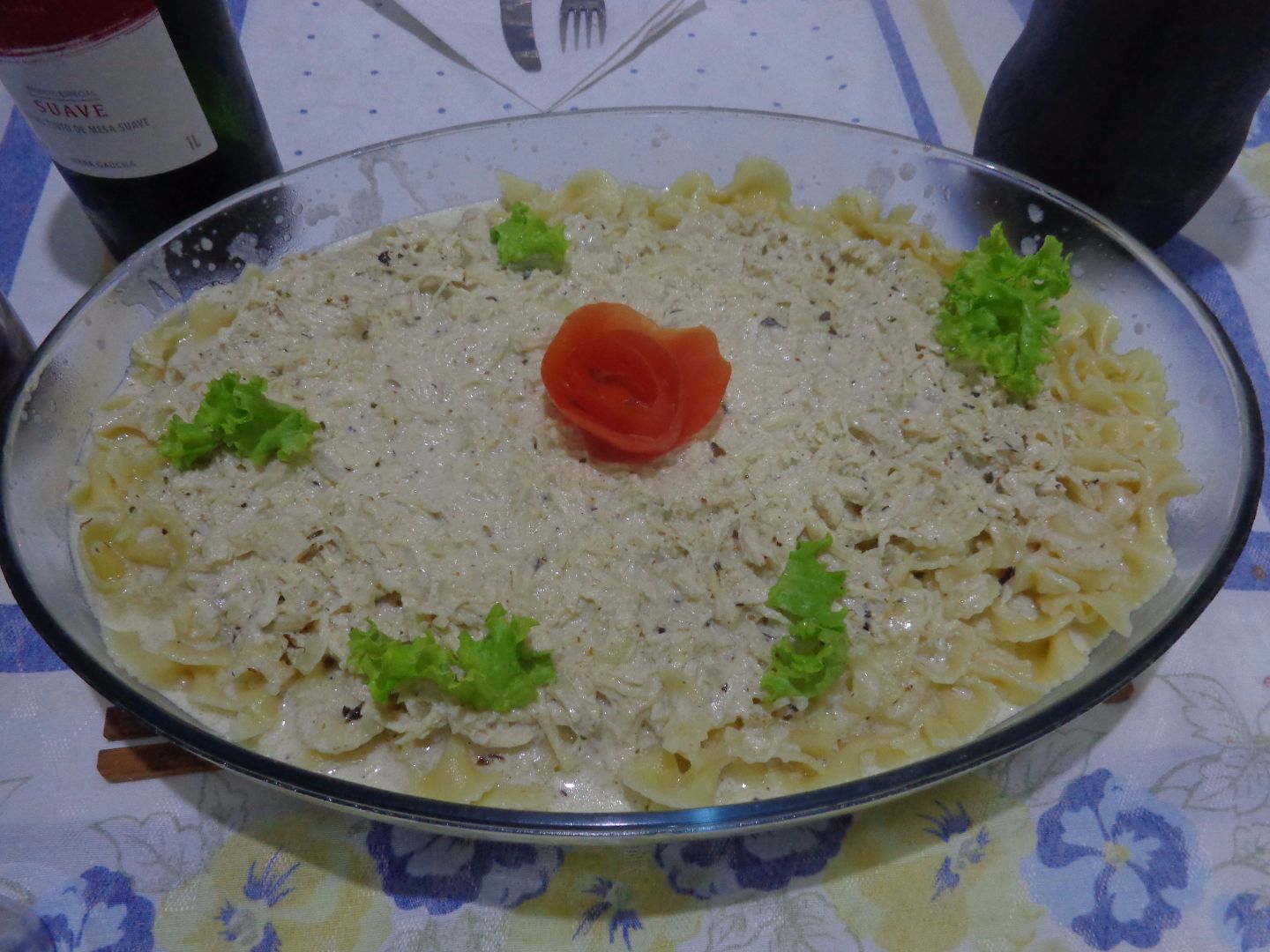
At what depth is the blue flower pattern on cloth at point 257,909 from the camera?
2293mm

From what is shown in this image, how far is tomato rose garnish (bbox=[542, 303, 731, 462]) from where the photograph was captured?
2562 mm

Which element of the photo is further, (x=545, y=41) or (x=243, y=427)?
(x=545, y=41)

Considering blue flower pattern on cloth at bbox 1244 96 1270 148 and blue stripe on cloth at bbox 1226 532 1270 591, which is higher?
blue flower pattern on cloth at bbox 1244 96 1270 148

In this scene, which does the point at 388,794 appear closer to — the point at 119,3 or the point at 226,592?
the point at 226,592

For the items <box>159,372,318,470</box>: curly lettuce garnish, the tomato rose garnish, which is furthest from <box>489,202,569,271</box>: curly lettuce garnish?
<box>159,372,318,470</box>: curly lettuce garnish

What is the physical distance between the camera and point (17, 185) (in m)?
3.92

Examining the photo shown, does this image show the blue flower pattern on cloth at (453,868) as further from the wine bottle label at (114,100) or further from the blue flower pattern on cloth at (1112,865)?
the wine bottle label at (114,100)

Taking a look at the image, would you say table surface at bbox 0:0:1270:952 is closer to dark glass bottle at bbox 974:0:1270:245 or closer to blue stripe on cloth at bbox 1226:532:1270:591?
blue stripe on cloth at bbox 1226:532:1270:591

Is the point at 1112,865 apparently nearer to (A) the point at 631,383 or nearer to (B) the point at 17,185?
(A) the point at 631,383

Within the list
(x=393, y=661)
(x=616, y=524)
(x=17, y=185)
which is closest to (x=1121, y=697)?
(x=616, y=524)

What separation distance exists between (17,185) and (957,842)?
4.32m

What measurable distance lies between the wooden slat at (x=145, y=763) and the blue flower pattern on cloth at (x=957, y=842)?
1.93 meters

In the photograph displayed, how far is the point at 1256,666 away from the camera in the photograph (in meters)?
2.78

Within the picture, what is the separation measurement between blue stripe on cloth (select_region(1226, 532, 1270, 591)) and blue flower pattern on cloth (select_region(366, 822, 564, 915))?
7.45 ft
